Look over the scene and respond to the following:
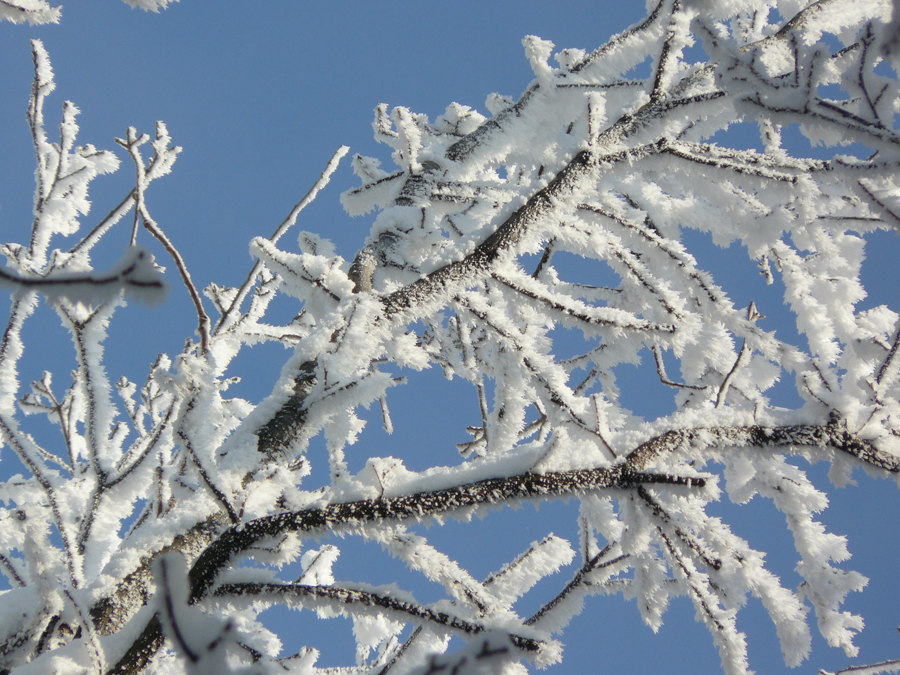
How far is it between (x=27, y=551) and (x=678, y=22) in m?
2.71

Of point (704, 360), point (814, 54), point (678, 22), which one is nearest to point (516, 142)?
point (678, 22)

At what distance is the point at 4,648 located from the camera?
1209 millimetres

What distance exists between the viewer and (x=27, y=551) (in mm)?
1164

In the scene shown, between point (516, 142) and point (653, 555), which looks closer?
point (653, 555)

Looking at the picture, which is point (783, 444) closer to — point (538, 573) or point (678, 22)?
point (538, 573)

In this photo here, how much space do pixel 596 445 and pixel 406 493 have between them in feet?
1.81

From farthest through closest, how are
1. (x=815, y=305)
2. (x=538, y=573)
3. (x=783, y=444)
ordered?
(x=815, y=305) < (x=538, y=573) < (x=783, y=444)

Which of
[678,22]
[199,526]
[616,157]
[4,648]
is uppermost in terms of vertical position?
[678,22]

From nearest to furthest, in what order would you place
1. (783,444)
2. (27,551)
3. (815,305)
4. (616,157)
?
1. (27,551)
2. (783,444)
3. (616,157)
4. (815,305)

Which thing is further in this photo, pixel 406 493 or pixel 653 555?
pixel 653 555

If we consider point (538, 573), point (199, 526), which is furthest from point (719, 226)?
point (199, 526)

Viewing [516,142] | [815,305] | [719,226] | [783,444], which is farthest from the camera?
[516,142]

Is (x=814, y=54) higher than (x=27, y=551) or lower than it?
higher

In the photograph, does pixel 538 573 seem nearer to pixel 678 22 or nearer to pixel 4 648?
pixel 4 648
